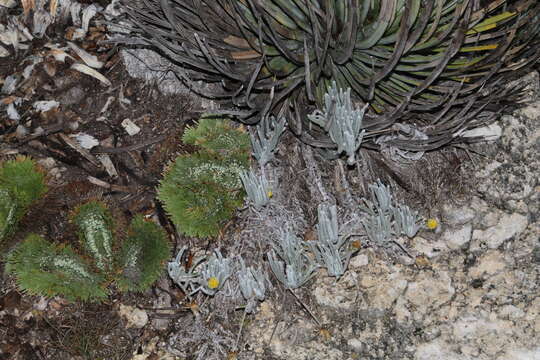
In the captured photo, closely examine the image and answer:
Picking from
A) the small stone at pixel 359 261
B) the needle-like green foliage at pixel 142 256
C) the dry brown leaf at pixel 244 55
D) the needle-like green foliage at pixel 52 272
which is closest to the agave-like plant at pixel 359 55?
the dry brown leaf at pixel 244 55

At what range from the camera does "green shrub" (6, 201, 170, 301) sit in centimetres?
283

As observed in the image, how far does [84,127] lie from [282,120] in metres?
1.12

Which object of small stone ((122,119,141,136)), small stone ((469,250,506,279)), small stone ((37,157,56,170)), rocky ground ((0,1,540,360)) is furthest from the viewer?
small stone ((122,119,141,136))

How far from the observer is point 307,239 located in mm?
3059

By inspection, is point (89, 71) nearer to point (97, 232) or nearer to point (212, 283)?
point (97, 232)

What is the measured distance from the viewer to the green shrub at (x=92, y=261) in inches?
111

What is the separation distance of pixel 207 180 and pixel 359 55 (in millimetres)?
895

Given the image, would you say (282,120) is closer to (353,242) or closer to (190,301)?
(353,242)

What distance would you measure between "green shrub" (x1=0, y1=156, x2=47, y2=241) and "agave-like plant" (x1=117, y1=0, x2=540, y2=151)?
81cm

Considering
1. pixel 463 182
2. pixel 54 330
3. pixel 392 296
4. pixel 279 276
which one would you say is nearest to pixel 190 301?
pixel 279 276

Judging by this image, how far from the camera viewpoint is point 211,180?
2973 millimetres

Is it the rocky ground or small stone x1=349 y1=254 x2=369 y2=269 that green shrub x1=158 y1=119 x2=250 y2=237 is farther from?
small stone x1=349 y1=254 x2=369 y2=269

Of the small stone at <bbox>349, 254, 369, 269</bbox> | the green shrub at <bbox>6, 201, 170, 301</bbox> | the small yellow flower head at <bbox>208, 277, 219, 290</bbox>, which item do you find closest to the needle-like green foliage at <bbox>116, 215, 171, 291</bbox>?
the green shrub at <bbox>6, 201, 170, 301</bbox>

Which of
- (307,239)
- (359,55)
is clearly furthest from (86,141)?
(359,55)
